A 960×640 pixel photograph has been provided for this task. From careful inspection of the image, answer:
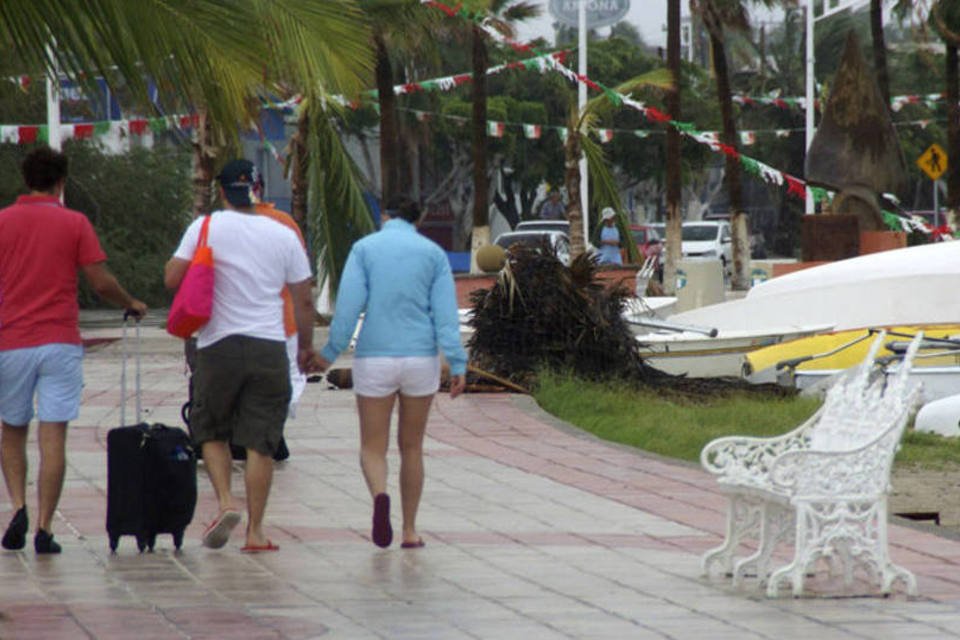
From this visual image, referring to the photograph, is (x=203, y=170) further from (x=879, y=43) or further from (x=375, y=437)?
(x=879, y=43)

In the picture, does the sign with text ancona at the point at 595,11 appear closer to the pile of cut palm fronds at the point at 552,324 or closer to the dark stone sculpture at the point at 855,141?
the dark stone sculpture at the point at 855,141

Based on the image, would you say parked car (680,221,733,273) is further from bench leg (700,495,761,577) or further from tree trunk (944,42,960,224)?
bench leg (700,495,761,577)

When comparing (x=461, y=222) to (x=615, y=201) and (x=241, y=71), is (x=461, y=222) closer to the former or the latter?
(x=615, y=201)

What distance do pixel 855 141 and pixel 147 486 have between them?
26.6 metres

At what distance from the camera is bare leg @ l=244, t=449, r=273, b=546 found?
9203 millimetres

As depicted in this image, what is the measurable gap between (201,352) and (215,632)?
2.23 meters

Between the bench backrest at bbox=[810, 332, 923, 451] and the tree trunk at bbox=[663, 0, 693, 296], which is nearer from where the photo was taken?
the bench backrest at bbox=[810, 332, 923, 451]

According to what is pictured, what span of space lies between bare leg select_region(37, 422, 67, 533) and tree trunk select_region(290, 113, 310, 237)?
2008 cm

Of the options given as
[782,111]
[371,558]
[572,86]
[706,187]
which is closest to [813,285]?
[371,558]

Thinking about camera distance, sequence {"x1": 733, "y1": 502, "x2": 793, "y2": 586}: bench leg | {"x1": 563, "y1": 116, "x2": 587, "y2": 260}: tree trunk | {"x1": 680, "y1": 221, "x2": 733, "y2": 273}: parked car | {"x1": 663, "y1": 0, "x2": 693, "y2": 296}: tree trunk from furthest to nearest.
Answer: {"x1": 680, "y1": 221, "x2": 733, "y2": 273}: parked car < {"x1": 663, "y1": 0, "x2": 693, "y2": 296}: tree trunk < {"x1": 563, "y1": 116, "x2": 587, "y2": 260}: tree trunk < {"x1": 733, "y1": 502, "x2": 793, "y2": 586}: bench leg

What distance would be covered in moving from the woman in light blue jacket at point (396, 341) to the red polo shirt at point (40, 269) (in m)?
1.20

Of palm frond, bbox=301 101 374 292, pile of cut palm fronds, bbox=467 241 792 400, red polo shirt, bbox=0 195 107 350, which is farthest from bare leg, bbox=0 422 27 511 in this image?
palm frond, bbox=301 101 374 292

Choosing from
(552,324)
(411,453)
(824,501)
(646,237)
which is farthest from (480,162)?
(824,501)

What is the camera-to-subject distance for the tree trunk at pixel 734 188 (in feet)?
149
